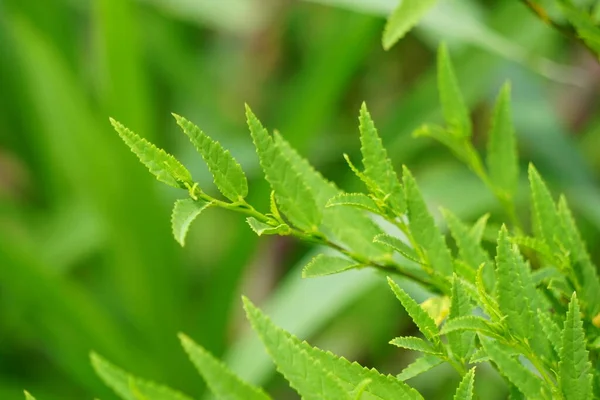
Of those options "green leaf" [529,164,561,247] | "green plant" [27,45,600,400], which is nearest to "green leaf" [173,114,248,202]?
"green plant" [27,45,600,400]

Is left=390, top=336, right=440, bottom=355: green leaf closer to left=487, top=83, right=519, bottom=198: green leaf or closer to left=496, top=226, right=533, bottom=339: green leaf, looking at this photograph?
left=496, top=226, right=533, bottom=339: green leaf

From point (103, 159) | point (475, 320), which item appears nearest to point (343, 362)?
point (475, 320)

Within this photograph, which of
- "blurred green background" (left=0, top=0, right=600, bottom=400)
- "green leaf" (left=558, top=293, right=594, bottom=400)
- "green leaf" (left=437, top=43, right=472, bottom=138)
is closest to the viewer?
"green leaf" (left=558, top=293, right=594, bottom=400)

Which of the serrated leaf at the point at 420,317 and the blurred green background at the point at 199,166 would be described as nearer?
the serrated leaf at the point at 420,317

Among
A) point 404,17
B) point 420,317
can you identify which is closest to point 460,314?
point 420,317

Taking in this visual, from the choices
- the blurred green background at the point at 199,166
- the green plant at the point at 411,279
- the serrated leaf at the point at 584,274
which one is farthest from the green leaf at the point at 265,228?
the blurred green background at the point at 199,166

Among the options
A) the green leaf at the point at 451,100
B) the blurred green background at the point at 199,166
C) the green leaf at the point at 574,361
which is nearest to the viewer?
the green leaf at the point at 574,361

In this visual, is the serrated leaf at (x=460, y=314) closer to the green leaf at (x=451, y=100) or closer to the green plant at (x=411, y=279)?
the green plant at (x=411, y=279)
